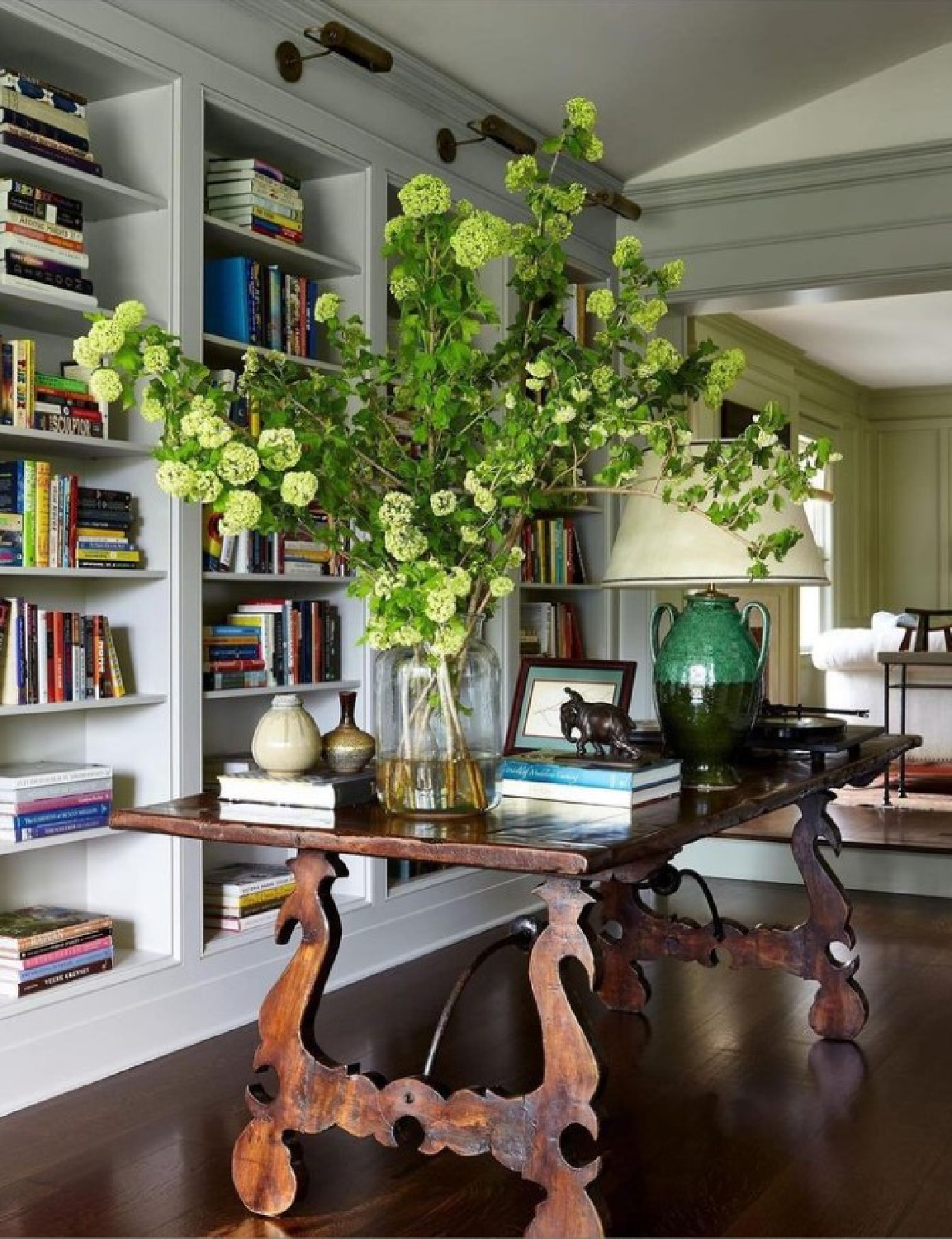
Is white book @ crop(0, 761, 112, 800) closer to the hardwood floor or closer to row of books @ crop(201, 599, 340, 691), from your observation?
row of books @ crop(201, 599, 340, 691)

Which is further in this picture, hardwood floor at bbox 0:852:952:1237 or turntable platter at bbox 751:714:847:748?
turntable platter at bbox 751:714:847:748

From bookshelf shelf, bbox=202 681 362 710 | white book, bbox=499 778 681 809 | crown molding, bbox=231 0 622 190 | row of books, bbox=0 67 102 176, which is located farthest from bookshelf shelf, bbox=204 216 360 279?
white book, bbox=499 778 681 809

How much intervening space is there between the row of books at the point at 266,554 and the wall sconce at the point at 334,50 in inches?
48.8

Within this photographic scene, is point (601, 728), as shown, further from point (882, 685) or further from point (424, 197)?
point (882, 685)

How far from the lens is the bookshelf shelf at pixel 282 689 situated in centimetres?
372

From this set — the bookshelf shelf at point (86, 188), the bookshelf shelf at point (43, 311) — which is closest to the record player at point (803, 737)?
the bookshelf shelf at point (43, 311)

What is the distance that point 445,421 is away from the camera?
2.29m

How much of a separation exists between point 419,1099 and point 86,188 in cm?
221

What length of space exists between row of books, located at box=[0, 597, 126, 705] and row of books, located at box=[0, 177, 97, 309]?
715 millimetres

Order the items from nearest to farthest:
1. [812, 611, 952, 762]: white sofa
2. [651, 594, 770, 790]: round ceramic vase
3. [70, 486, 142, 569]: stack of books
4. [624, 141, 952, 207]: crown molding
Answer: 1. [651, 594, 770, 790]: round ceramic vase
2. [70, 486, 142, 569]: stack of books
3. [624, 141, 952, 207]: crown molding
4. [812, 611, 952, 762]: white sofa

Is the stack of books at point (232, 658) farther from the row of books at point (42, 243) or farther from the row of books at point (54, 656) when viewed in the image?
the row of books at point (42, 243)

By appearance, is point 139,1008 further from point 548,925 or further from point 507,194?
point 507,194

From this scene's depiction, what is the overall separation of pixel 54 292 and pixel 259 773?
54.5 inches

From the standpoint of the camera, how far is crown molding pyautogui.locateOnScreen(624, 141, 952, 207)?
17.1ft
